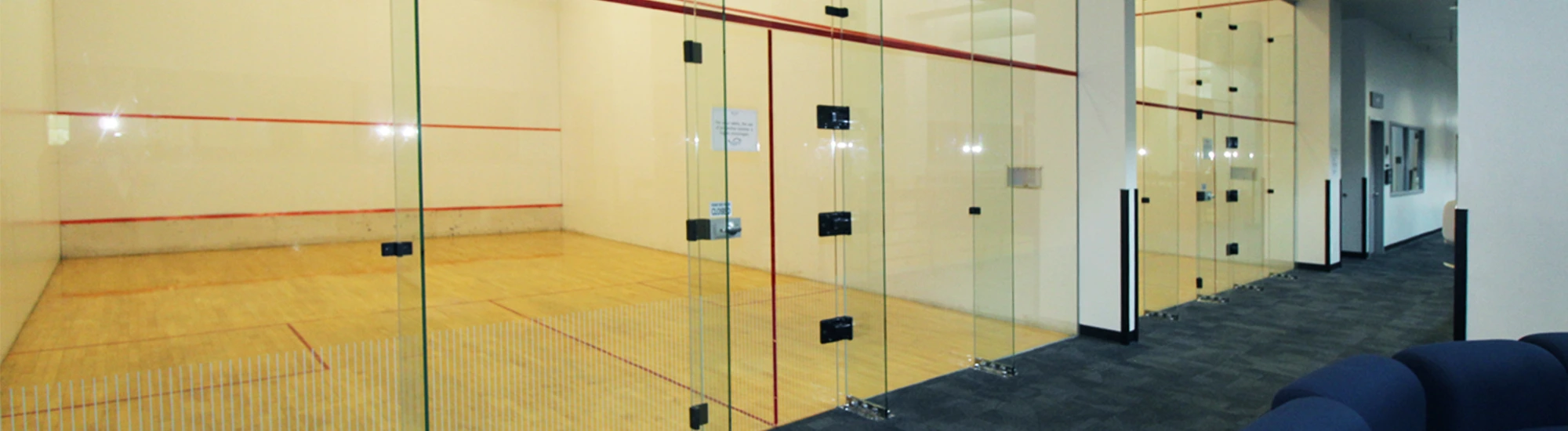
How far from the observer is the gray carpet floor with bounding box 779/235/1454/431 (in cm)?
322

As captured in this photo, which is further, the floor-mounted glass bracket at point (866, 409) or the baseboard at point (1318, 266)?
the baseboard at point (1318, 266)

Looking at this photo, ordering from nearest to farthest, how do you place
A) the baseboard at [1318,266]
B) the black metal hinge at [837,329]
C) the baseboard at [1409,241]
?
the black metal hinge at [837,329], the baseboard at [1318,266], the baseboard at [1409,241]

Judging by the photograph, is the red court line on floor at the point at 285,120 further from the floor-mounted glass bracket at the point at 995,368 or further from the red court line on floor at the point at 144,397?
the floor-mounted glass bracket at the point at 995,368

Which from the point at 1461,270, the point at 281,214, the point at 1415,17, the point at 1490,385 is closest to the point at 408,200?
the point at 281,214

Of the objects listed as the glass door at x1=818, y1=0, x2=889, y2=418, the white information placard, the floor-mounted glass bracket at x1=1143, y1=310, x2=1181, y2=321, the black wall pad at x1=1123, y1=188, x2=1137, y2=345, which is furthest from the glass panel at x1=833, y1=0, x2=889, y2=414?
the floor-mounted glass bracket at x1=1143, y1=310, x2=1181, y2=321

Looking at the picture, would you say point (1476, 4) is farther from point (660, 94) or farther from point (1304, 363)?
point (660, 94)

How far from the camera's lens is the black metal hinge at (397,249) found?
234cm

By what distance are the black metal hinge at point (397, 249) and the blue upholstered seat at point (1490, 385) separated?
2.53 metres

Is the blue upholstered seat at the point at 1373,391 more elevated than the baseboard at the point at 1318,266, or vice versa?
the blue upholstered seat at the point at 1373,391

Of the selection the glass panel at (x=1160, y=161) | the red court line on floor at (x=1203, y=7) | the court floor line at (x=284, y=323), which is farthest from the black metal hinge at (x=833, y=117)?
the red court line on floor at (x=1203, y=7)

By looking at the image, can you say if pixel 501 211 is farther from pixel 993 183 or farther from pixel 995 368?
pixel 993 183

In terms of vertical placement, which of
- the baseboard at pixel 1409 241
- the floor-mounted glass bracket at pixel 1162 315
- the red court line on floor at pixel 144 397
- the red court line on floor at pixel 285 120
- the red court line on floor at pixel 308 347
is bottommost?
the floor-mounted glass bracket at pixel 1162 315

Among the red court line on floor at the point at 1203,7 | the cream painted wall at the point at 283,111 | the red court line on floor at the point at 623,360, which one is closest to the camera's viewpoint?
the cream painted wall at the point at 283,111

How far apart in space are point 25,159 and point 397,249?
2.66 feet
